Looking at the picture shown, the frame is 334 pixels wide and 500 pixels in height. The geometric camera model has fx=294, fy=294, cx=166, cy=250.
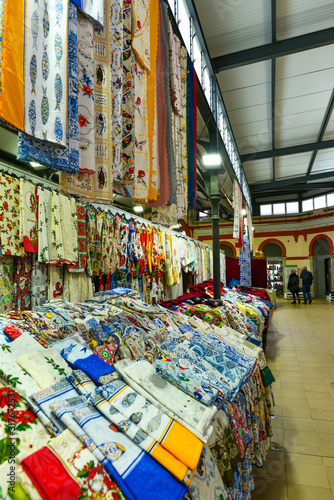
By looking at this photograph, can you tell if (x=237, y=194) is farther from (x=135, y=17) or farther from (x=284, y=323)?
(x=135, y=17)

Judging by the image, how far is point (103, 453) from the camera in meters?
0.83

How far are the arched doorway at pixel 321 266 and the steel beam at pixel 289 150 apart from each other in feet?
29.2

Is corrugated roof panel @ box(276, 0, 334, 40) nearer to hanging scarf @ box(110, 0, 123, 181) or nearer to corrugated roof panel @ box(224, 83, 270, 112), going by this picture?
corrugated roof panel @ box(224, 83, 270, 112)

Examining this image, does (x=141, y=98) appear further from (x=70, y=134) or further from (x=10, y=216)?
(x=10, y=216)

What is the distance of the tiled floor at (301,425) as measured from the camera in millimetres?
2213

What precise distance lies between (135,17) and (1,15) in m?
1.19

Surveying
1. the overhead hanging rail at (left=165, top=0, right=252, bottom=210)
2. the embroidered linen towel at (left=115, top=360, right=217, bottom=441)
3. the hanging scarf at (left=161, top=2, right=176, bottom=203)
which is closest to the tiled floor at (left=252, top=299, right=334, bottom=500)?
the embroidered linen towel at (left=115, top=360, right=217, bottom=441)

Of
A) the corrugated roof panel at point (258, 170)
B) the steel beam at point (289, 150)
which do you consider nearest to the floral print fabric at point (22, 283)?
the steel beam at point (289, 150)

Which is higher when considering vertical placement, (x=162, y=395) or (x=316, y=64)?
(x=316, y=64)

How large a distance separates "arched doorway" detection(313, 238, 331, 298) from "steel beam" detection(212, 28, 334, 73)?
531 inches

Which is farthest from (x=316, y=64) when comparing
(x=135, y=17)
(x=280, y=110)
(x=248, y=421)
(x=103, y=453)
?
(x=103, y=453)

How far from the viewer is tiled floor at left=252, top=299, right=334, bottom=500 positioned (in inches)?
87.1

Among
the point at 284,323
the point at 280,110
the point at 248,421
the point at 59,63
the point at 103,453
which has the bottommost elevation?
the point at 284,323

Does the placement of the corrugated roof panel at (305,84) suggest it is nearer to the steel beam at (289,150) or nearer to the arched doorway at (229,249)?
the steel beam at (289,150)
